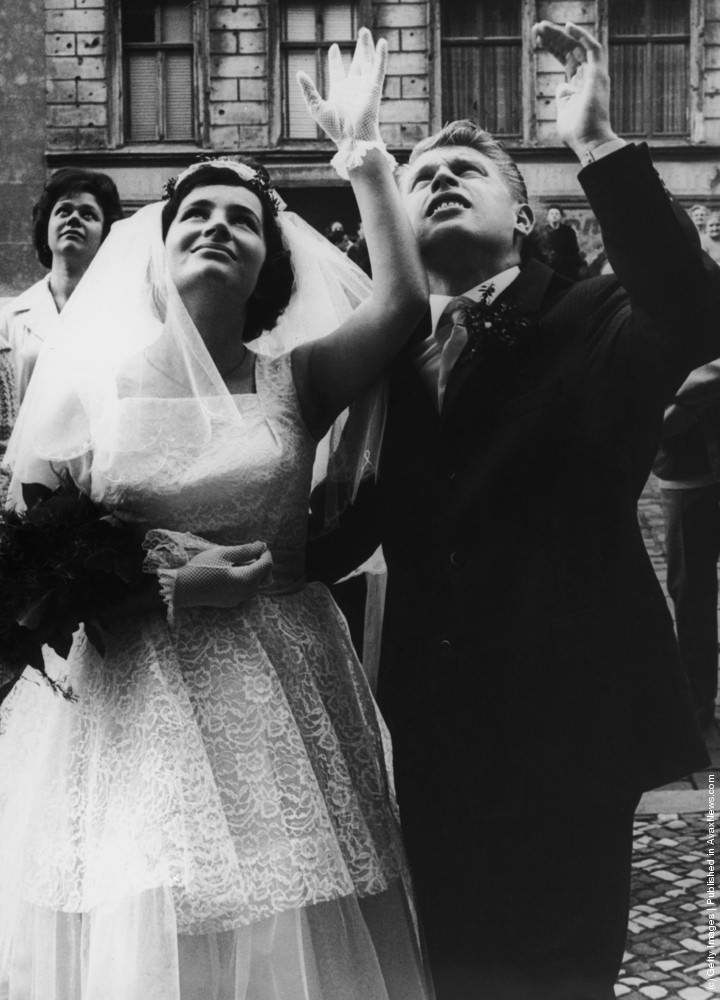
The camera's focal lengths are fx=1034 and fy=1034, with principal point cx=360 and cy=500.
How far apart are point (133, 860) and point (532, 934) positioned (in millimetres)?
890

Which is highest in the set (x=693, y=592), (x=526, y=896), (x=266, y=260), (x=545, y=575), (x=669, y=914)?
(x=266, y=260)

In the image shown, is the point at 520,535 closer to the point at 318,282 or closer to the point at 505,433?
the point at 505,433

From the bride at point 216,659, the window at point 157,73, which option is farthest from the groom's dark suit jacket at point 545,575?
the window at point 157,73

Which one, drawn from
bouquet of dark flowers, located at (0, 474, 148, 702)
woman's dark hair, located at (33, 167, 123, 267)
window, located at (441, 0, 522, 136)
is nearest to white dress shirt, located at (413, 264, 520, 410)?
window, located at (441, 0, 522, 136)

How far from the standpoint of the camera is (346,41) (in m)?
2.56

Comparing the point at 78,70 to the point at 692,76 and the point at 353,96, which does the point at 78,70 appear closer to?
the point at 353,96

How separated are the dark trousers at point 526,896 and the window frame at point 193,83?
172cm

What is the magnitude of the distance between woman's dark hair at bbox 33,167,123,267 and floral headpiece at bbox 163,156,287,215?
0.31 meters

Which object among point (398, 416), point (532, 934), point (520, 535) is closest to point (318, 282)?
point (398, 416)

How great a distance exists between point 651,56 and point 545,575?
1300mm

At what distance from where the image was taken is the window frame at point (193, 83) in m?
2.56

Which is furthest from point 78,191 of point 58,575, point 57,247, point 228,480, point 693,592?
point 693,592

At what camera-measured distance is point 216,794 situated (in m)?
1.96

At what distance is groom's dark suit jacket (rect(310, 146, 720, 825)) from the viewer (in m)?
2.21
